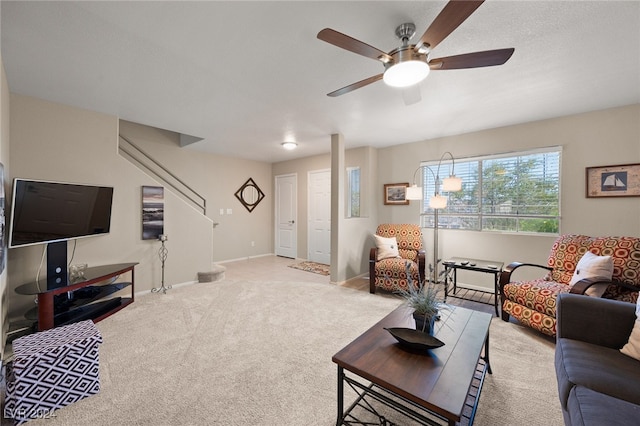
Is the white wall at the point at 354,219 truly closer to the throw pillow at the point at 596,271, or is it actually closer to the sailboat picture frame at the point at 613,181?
the throw pillow at the point at 596,271

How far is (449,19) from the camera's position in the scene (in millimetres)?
1330

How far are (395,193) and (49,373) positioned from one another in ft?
A: 15.5

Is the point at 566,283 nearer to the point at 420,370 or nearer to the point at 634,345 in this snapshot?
the point at 634,345

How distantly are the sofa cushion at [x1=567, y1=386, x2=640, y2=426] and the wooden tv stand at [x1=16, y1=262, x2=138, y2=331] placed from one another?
3.83 metres

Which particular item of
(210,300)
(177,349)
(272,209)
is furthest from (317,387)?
(272,209)

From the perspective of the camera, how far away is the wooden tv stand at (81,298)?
94.9 inches

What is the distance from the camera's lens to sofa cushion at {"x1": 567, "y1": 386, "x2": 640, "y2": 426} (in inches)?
40.4

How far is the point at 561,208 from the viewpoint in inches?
135

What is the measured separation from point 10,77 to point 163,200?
1933 mm

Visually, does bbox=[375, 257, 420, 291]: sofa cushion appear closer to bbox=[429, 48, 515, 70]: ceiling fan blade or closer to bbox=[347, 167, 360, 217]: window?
bbox=[347, 167, 360, 217]: window

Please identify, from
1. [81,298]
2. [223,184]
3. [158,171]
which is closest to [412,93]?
[81,298]

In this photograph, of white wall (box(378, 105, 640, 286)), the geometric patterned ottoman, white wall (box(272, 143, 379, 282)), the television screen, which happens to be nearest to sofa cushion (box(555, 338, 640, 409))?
white wall (box(378, 105, 640, 286))

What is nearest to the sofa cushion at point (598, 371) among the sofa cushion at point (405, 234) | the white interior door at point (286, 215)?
the sofa cushion at point (405, 234)

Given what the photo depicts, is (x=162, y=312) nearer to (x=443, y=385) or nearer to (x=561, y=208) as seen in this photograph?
(x=443, y=385)
